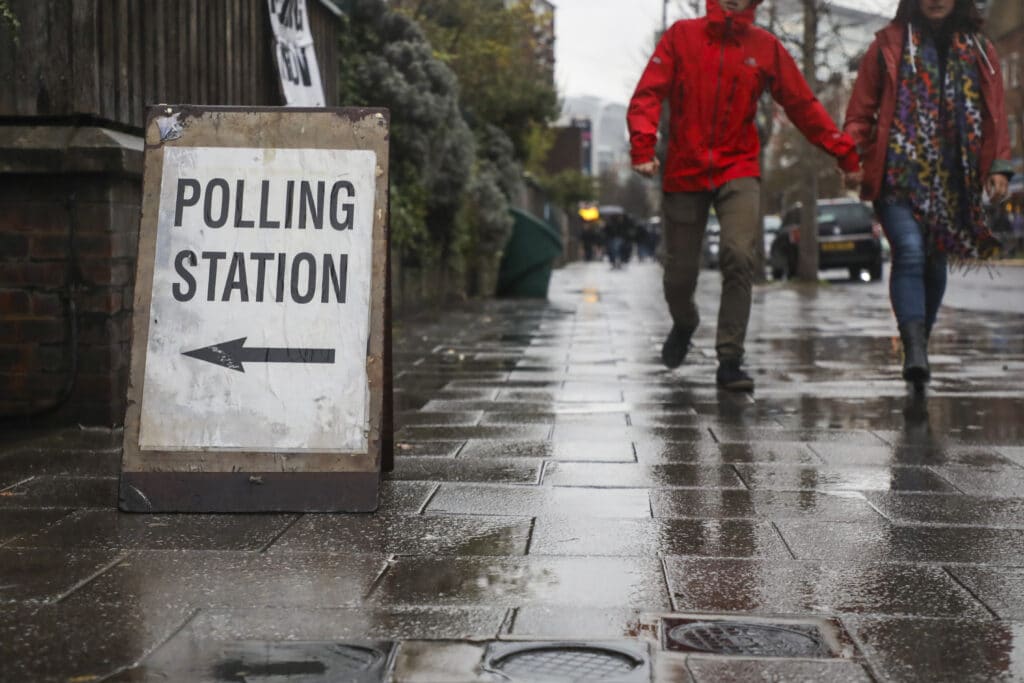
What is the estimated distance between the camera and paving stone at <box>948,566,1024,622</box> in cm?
343

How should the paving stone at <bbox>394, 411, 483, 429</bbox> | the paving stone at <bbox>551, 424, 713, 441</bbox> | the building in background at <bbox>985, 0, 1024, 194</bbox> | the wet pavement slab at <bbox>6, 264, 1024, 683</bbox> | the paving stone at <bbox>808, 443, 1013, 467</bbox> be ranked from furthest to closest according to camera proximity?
the building in background at <bbox>985, 0, 1024, 194</bbox>, the paving stone at <bbox>394, 411, 483, 429</bbox>, the paving stone at <bbox>551, 424, 713, 441</bbox>, the paving stone at <bbox>808, 443, 1013, 467</bbox>, the wet pavement slab at <bbox>6, 264, 1024, 683</bbox>

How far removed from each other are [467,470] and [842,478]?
1.33 m

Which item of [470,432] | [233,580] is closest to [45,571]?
[233,580]

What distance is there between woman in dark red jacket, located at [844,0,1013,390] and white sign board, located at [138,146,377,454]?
147 inches

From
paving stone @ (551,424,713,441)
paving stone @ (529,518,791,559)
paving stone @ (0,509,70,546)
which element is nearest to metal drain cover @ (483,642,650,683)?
paving stone @ (529,518,791,559)

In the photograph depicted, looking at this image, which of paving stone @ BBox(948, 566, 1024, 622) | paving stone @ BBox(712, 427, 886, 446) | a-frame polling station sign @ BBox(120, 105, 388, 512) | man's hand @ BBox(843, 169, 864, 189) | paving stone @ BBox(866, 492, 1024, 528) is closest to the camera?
paving stone @ BBox(948, 566, 1024, 622)

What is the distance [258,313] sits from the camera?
15.5ft

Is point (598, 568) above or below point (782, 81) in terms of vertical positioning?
below

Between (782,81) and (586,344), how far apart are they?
4109 mm

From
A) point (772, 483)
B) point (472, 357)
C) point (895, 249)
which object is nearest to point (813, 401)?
point (895, 249)

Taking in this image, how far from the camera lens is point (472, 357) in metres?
10.5

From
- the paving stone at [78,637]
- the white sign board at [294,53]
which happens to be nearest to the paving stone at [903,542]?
the paving stone at [78,637]

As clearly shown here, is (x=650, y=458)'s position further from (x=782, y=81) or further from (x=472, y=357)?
(x=472, y=357)

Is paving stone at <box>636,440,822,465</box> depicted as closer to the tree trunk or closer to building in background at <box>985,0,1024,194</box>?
the tree trunk
